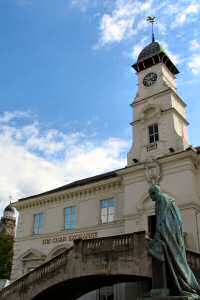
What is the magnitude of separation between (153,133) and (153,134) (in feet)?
0.32

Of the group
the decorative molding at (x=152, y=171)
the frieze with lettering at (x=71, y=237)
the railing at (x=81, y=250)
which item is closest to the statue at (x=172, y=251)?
the railing at (x=81, y=250)

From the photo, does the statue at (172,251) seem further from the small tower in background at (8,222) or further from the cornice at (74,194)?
the small tower in background at (8,222)

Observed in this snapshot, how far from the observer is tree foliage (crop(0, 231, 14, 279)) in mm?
44594

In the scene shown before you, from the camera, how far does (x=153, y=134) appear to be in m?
24.6

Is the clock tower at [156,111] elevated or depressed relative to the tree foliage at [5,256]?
elevated

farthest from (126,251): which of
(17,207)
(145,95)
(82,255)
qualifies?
(17,207)

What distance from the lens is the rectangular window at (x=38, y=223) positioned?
28.6m

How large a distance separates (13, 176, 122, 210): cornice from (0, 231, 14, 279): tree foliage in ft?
58.2

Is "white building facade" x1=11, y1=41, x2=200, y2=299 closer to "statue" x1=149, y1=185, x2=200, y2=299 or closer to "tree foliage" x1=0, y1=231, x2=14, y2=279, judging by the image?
"statue" x1=149, y1=185, x2=200, y2=299

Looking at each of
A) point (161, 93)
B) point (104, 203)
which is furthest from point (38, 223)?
point (161, 93)

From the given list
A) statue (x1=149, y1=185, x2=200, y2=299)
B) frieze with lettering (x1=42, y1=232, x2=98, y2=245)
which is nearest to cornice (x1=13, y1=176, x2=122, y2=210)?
frieze with lettering (x1=42, y1=232, x2=98, y2=245)

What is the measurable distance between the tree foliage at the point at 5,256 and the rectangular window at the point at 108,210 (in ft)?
81.6

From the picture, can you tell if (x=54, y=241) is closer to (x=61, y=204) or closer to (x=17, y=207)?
(x=61, y=204)

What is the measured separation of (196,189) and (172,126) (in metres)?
4.98
